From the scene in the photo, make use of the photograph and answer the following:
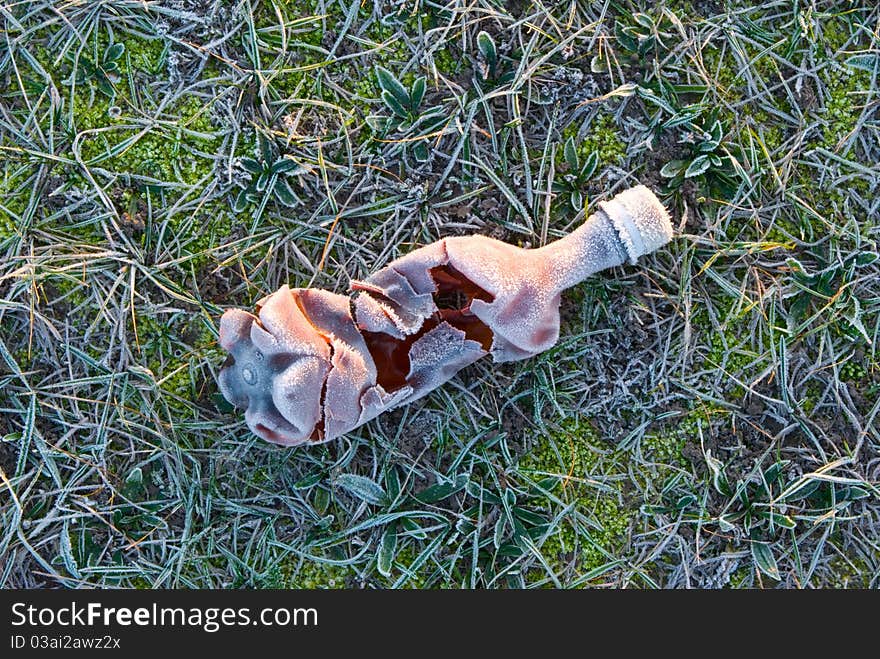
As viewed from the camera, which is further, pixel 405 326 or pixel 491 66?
pixel 491 66

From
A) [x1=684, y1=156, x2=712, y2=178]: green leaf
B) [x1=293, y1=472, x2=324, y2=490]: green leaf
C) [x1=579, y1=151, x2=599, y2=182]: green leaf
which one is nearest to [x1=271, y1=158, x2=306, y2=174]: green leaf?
[x1=579, y1=151, x2=599, y2=182]: green leaf

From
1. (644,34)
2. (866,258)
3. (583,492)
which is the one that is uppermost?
(644,34)

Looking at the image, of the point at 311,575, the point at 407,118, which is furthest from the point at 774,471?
the point at 407,118

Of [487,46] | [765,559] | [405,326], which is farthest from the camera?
[765,559]

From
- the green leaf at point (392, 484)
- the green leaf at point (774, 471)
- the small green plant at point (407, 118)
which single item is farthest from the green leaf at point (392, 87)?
the green leaf at point (774, 471)

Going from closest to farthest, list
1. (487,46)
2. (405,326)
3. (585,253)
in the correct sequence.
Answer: (405,326)
(585,253)
(487,46)

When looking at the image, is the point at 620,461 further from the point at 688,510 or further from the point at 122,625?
the point at 122,625

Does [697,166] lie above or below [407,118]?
below

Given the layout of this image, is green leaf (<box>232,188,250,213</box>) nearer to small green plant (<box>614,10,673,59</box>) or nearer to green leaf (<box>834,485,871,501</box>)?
small green plant (<box>614,10,673,59</box>)

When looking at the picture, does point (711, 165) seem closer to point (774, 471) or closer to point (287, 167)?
point (774, 471)
